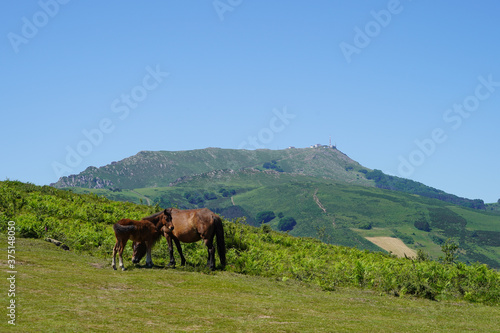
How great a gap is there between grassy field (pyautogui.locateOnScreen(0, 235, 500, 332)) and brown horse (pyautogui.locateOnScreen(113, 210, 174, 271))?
3.22ft

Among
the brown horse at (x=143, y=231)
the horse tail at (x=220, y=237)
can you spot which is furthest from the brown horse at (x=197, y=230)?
the brown horse at (x=143, y=231)

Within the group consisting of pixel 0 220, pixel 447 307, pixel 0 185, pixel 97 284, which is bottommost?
pixel 447 307

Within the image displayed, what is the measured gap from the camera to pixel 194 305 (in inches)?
607

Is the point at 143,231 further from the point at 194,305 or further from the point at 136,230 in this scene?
the point at 194,305

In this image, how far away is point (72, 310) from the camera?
42.9 ft

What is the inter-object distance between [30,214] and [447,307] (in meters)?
24.5

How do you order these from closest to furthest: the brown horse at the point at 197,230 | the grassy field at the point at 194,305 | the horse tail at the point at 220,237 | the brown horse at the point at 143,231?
the grassy field at the point at 194,305, the brown horse at the point at 143,231, the brown horse at the point at 197,230, the horse tail at the point at 220,237

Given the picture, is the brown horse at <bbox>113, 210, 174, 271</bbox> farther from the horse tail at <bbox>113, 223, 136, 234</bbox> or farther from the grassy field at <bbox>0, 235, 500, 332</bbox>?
the grassy field at <bbox>0, 235, 500, 332</bbox>

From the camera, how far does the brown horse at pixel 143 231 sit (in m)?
22.3

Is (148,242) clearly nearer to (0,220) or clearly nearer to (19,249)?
(19,249)

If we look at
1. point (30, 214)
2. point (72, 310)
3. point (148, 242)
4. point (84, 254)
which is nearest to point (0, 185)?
point (30, 214)

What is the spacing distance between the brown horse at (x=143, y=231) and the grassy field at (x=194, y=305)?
38.7 inches

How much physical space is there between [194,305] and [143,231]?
8558 mm

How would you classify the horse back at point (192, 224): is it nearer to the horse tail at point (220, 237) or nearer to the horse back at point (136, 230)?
the horse tail at point (220, 237)
